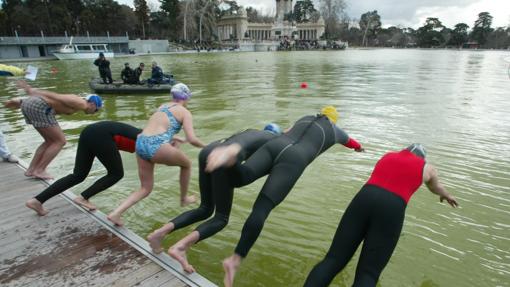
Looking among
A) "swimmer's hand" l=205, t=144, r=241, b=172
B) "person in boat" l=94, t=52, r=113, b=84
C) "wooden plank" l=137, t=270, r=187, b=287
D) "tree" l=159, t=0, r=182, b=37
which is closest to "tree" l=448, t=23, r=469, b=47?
"tree" l=159, t=0, r=182, b=37

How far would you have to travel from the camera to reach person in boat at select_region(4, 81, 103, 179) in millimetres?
4723

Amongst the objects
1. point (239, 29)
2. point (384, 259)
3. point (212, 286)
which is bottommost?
point (212, 286)

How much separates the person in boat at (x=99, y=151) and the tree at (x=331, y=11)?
Answer: 136 metres

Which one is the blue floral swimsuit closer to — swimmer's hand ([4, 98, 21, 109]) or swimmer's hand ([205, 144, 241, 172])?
swimmer's hand ([205, 144, 241, 172])

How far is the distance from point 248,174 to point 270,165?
0.28 m

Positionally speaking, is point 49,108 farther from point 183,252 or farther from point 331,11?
point 331,11

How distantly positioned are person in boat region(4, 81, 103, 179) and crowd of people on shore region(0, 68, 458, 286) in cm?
2

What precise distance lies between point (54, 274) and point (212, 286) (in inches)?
63.7

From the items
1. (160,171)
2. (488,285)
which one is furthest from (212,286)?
(160,171)

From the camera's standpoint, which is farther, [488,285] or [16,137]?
[16,137]

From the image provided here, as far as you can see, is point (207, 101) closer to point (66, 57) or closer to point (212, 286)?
point (212, 286)

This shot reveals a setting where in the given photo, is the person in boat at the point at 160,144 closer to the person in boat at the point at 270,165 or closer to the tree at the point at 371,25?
the person in boat at the point at 270,165

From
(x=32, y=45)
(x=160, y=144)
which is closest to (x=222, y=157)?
(x=160, y=144)

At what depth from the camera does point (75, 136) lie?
1041cm
